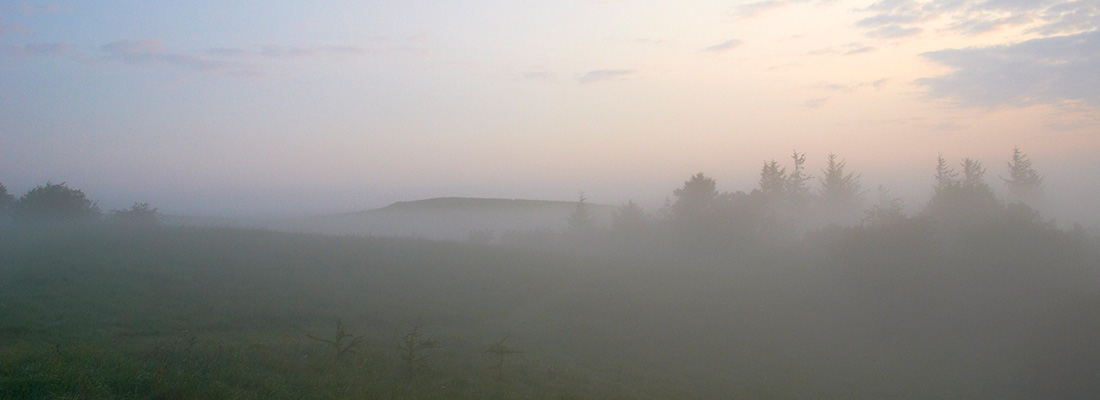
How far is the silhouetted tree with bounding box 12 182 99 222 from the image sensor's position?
50.6 meters

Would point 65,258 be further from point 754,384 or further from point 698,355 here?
point 754,384

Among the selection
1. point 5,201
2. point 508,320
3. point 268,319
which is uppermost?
point 5,201

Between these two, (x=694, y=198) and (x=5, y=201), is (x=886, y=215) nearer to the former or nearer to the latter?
(x=694, y=198)

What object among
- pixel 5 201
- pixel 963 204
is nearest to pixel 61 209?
pixel 5 201

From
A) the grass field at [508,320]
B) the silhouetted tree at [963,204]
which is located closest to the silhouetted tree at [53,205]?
the grass field at [508,320]

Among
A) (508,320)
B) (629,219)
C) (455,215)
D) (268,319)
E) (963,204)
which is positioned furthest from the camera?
(455,215)

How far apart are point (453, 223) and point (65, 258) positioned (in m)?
101

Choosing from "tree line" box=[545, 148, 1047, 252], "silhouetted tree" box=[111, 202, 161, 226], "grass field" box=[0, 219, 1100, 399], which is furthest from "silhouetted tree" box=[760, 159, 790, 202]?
"silhouetted tree" box=[111, 202, 161, 226]

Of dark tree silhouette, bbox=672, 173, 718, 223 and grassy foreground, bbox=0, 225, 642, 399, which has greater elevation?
dark tree silhouette, bbox=672, 173, 718, 223

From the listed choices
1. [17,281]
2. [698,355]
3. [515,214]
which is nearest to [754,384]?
[698,355]

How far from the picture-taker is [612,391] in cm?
1705

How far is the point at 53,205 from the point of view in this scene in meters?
51.4

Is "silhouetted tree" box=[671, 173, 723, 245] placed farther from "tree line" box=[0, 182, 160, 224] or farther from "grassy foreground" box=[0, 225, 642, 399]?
"tree line" box=[0, 182, 160, 224]

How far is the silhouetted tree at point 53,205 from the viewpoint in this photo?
5056cm
